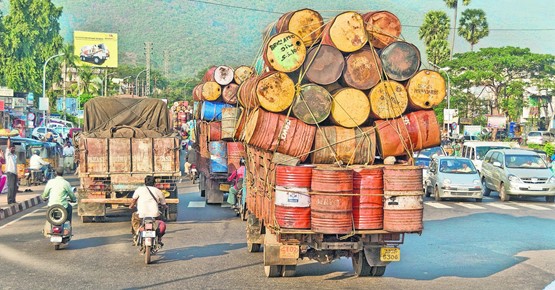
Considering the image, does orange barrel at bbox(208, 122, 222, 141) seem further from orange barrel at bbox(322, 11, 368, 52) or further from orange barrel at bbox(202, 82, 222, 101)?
orange barrel at bbox(322, 11, 368, 52)

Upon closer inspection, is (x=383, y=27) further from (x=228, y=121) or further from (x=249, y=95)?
(x=228, y=121)

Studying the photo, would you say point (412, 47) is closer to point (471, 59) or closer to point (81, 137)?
point (81, 137)

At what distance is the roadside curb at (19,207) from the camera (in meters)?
20.4

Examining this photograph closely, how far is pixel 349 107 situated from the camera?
443 inches

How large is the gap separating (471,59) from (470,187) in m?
44.1

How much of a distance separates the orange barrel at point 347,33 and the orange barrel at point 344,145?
1.18 metres

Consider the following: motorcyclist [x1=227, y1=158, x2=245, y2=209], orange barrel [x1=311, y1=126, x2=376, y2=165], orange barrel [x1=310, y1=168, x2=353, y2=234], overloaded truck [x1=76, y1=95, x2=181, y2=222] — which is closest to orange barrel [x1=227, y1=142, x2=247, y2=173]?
motorcyclist [x1=227, y1=158, x2=245, y2=209]

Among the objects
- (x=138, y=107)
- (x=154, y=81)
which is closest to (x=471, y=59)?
(x=138, y=107)

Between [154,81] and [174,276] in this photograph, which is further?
[154,81]

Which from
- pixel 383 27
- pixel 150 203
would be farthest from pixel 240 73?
pixel 383 27

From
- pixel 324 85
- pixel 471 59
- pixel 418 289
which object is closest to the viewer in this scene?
pixel 418 289

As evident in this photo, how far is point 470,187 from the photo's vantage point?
25531 mm

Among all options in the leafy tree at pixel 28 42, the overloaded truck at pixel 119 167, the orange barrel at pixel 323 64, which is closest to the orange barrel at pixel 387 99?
the orange barrel at pixel 323 64

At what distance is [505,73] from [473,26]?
447 inches
